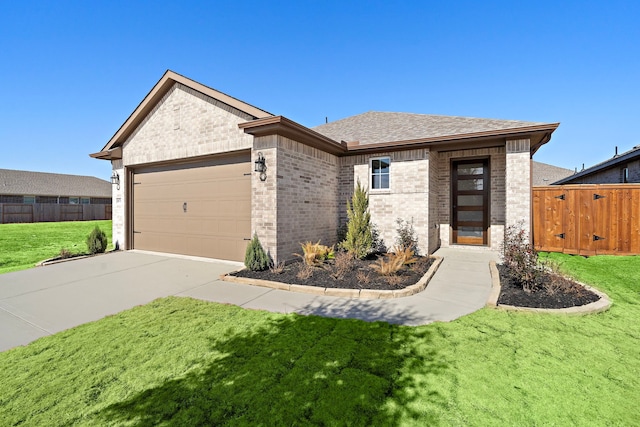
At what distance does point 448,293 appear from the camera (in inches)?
207

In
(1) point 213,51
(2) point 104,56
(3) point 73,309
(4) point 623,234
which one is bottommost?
(3) point 73,309

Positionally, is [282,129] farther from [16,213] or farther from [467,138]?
[16,213]

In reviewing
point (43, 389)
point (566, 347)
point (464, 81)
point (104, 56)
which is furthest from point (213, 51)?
point (566, 347)

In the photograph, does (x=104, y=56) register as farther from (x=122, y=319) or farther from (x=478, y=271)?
(x=478, y=271)

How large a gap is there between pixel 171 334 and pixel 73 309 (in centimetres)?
247

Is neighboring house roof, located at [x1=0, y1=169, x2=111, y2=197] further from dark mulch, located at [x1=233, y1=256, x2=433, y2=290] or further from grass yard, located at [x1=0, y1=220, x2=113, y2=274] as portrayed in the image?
dark mulch, located at [x1=233, y1=256, x2=433, y2=290]

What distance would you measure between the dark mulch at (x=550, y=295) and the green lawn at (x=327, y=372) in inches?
16.6

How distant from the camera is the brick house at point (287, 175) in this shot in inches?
291

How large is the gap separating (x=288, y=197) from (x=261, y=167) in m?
1.07

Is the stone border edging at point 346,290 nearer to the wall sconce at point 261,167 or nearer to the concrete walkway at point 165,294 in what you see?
the concrete walkway at point 165,294

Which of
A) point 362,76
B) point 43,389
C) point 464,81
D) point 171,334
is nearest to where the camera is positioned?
point 43,389

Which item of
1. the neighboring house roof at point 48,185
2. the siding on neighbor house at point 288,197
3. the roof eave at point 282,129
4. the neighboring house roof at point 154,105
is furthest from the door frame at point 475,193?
the neighboring house roof at point 48,185

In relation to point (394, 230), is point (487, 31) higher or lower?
higher

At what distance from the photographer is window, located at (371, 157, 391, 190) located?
9320 mm
